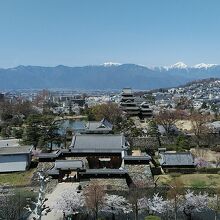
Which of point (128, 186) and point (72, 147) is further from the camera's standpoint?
point (72, 147)

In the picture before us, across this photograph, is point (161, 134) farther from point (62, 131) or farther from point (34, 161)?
point (34, 161)

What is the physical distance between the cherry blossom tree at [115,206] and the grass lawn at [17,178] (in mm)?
9102

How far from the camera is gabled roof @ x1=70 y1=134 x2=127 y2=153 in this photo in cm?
3278

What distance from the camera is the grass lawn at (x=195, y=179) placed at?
93.3 ft

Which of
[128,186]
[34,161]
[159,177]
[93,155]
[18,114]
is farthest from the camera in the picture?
[18,114]

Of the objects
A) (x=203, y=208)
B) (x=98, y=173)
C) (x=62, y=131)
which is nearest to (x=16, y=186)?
(x=98, y=173)

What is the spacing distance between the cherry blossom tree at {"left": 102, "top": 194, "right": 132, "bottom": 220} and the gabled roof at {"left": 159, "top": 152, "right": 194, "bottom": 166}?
9901 mm

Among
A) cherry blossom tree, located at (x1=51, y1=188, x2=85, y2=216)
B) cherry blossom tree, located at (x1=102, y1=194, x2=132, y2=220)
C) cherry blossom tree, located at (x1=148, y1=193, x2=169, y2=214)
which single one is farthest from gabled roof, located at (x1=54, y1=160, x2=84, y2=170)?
cherry blossom tree, located at (x1=148, y1=193, x2=169, y2=214)

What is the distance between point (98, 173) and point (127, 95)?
4186 cm

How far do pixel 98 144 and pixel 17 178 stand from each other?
7469mm

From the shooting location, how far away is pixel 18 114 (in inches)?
2699

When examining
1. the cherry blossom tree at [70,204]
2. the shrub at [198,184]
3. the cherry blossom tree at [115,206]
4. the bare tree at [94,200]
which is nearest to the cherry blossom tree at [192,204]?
the cherry blossom tree at [115,206]

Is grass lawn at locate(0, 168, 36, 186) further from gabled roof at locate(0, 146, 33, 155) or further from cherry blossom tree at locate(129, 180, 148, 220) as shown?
cherry blossom tree at locate(129, 180, 148, 220)

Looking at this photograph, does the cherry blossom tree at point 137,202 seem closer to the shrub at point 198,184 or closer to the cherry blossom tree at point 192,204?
the cherry blossom tree at point 192,204
